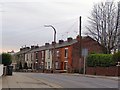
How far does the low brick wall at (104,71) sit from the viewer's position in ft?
144

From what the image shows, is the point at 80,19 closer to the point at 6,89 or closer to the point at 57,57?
the point at 57,57

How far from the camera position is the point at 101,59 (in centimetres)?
4981

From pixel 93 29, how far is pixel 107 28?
2.51 metres

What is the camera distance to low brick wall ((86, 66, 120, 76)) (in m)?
44.0

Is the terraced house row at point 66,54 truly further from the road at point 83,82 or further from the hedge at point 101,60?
the road at point 83,82

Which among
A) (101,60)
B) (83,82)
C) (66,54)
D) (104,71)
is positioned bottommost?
(83,82)

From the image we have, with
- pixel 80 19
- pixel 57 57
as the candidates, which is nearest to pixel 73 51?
pixel 57 57

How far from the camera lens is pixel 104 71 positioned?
47469 mm

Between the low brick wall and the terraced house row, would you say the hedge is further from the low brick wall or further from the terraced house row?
the terraced house row

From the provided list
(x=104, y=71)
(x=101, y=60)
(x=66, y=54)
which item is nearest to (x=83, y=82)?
(x=104, y=71)

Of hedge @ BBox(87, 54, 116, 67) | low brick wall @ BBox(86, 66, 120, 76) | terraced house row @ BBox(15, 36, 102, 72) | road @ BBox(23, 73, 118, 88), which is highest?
terraced house row @ BBox(15, 36, 102, 72)

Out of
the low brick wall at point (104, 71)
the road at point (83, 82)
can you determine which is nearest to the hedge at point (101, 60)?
the low brick wall at point (104, 71)

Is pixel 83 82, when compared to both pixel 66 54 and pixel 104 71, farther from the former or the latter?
pixel 66 54

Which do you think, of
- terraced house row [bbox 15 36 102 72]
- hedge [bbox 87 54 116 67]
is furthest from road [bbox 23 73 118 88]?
terraced house row [bbox 15 36 102 72]
